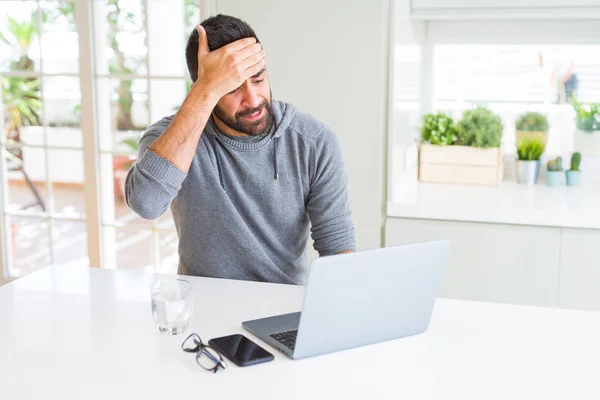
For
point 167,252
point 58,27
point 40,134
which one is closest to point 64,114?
point 40,134

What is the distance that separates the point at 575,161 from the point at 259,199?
1.70 m

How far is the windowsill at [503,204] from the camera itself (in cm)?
271

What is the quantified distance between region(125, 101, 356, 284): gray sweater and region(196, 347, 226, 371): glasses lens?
2.13 ft

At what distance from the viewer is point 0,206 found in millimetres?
3740

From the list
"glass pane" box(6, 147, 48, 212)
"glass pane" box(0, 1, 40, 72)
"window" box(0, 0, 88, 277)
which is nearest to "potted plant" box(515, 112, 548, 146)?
"window" box(0, 0, 88, 277)

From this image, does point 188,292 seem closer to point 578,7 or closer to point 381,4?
point 381,4

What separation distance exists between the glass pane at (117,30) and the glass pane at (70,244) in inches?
80.2

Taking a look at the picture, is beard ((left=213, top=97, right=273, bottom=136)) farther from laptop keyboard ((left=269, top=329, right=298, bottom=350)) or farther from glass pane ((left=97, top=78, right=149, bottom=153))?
glass pane ((left=97, top=78, right=149, bottom=153))

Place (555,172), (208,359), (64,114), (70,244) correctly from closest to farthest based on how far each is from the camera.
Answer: (208,359)
(555,172)
(64,114)
(70,244)

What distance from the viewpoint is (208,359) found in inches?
56.4

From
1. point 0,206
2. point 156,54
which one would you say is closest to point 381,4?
point 156,54

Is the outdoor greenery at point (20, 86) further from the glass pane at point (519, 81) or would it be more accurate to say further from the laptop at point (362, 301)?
the laptop at point (362, 301)

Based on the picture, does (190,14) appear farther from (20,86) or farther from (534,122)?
(20,86)

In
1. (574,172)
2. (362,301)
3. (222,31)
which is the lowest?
(362,301)
